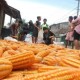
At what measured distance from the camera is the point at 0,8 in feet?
66.5

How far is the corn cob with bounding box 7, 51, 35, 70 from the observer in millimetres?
2207

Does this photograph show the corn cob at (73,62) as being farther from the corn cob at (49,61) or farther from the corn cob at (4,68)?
the corn cob at (4,68)

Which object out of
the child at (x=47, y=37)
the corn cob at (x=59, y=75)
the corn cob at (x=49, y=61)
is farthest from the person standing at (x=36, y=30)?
the corn cob at (x=59, y=75)

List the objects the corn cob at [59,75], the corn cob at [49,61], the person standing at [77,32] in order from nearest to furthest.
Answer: the corn cob at [59,75] → the corn cob at [49,61] → the person standing at [77,32]

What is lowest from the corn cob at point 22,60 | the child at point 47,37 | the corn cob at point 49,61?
the corn cob at point 49,61

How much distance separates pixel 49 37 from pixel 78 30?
3993 millimetres

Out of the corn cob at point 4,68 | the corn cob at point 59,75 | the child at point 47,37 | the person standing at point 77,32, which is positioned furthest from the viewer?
the child at point 47,37

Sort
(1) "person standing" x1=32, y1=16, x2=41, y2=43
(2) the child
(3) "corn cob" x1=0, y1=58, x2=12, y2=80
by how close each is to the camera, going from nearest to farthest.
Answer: (3) "corn cob" x1=0, y1=58, x2=12, y2=80 < (2) the child < (1) "person standing" x1=32, y1=16, x2=41, y2=43

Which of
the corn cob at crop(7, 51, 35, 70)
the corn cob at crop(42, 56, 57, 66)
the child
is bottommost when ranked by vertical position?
the corn cob at crop(42, 56, 57, 66)

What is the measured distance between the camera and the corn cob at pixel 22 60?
2.21 m

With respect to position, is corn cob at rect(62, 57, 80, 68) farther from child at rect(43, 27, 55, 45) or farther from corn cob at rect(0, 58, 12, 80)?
child at rect(43, 27, 55, 45)

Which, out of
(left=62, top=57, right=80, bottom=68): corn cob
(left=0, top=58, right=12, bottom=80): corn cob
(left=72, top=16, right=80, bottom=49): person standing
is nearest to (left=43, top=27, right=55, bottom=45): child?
(left=72, top=16, right=80, bottom=49): person standing

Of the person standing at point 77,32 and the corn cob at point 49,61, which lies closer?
the corn cob at point 49,61

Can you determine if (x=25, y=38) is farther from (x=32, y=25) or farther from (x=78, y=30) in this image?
(x=78, y=30)
